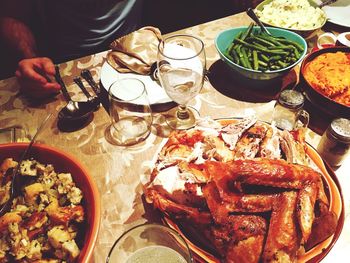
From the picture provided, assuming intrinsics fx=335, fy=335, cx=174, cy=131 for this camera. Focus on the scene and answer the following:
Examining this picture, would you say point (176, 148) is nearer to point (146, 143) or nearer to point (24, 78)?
point (146, 143)

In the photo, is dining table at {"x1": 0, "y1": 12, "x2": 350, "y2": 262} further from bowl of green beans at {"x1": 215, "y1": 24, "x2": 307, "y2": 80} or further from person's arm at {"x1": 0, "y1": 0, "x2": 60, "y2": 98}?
person's arm at {"x1": 0, "y1": 0, "x2": 60, "y2": 98}

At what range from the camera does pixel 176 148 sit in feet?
4.20

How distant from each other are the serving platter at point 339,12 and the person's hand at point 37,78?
5.79 ft

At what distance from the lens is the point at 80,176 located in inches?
45.2

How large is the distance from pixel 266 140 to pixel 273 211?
0.31 m

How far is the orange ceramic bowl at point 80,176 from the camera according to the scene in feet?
3.19

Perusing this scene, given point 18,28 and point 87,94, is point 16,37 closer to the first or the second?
point 18,28

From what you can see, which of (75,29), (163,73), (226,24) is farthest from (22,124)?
(226,24)

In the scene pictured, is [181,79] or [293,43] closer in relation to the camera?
[181,79]

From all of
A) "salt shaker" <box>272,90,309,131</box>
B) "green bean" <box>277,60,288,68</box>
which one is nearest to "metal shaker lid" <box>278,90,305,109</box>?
"salt shaker" <box>272,90,309,131</box>

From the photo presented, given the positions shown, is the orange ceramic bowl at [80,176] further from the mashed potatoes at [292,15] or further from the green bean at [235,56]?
the mashed potatoes at [292,15]

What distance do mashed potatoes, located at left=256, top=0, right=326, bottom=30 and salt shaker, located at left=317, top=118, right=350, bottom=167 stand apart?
3.04ft

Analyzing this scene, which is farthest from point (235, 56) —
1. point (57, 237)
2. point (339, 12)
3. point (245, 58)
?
point (57, 237)

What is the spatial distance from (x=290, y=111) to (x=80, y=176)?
0.94 metres
